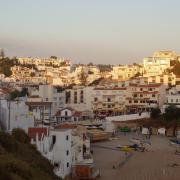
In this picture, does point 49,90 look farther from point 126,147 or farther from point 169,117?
point 126,147

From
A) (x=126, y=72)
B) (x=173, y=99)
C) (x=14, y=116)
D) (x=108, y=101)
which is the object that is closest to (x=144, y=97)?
(x=173, y=99)

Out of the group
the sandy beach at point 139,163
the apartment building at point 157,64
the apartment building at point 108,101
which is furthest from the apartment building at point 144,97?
the apartment building at point 157,64

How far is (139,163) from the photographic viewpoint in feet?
95.0

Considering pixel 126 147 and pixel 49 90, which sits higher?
pixel 49 90

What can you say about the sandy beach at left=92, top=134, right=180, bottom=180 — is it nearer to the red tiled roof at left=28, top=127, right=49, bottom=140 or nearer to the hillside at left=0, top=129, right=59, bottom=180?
the red tiled roof at left=28, top=127, right=49, bottom=140

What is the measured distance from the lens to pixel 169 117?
150 feet

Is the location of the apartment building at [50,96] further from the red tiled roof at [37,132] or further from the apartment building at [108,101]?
the red tiled roof at [37,132]

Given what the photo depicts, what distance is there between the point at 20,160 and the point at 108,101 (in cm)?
3875

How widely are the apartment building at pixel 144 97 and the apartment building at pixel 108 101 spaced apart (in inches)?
33.0

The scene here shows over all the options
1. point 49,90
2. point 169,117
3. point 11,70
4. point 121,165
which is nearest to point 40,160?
point 121,165

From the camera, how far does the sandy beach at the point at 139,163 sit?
987 inches

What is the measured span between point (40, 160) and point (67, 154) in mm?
4367

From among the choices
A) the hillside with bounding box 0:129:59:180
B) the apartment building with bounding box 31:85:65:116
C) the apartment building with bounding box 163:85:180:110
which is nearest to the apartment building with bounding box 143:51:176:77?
the apartment building with bounding box 163:85:180:110

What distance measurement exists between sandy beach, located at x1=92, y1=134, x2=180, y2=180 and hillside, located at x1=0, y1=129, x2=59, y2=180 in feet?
17.3
